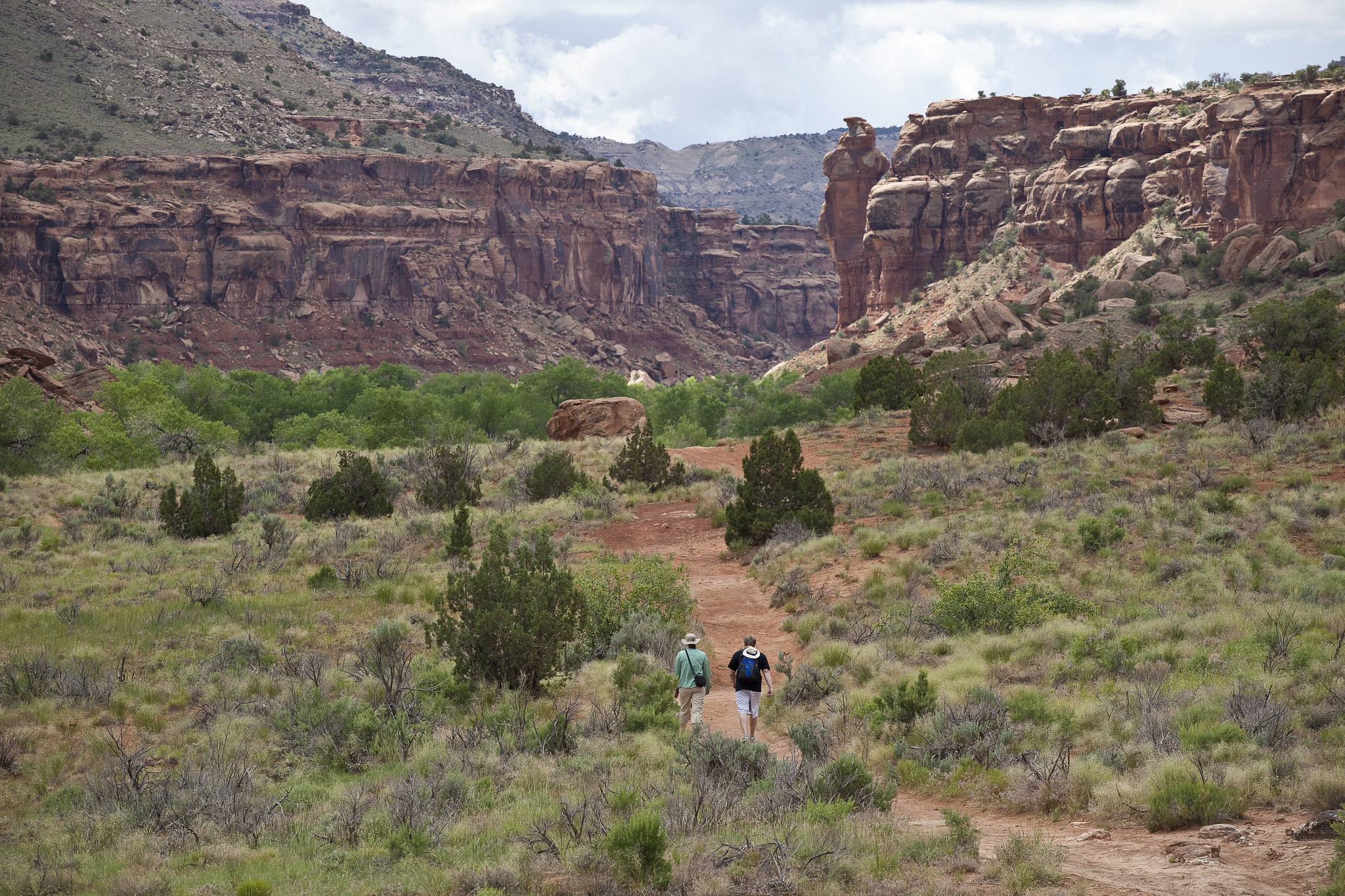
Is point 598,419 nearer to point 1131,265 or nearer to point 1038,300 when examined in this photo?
point 1038,300

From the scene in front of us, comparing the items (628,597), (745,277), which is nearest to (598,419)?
(628,597)

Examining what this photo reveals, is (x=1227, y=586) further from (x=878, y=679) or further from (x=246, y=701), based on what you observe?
(x=246, y=701)

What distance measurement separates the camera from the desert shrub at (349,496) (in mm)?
23172

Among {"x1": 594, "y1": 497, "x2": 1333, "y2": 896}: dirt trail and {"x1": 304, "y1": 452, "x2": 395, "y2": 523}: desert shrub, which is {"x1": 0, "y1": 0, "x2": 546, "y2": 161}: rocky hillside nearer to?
{"x1": 304, "y1": 452, "x2": 395, "y2": 523}: desert shrub

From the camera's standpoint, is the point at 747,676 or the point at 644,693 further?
the point at 644,693

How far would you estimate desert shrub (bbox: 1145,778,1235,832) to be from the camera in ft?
22.5

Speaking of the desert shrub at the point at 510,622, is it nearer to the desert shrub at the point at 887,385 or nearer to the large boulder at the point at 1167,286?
the desert shrub at the point at 887,385

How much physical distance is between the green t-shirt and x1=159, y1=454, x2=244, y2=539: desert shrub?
14750mm

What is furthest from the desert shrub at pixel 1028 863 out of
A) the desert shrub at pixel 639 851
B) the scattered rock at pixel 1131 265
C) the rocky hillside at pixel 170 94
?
the rocky hillside at pixel 170 94

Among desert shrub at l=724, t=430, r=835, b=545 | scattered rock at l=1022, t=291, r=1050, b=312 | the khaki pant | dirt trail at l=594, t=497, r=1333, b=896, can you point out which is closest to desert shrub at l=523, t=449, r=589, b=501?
desert shrub at l=724, t=430, r=835, b=545

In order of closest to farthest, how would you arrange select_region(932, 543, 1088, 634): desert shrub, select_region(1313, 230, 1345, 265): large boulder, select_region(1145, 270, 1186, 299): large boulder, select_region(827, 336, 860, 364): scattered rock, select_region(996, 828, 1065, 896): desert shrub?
select_region(996, 828, 1065, 896): desert shrub < select_region(932, 543, 1088, 634): desert shrub < select_region(1313, 230, 1345, 265): large boulder < select_region(1145, 270, 1186, 299): large boulder < select_region(827, 336, 860, 364): scattered rock

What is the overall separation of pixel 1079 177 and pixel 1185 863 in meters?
→ 71.2

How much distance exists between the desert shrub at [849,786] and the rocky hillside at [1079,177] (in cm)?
5976

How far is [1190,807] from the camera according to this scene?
690 cm
